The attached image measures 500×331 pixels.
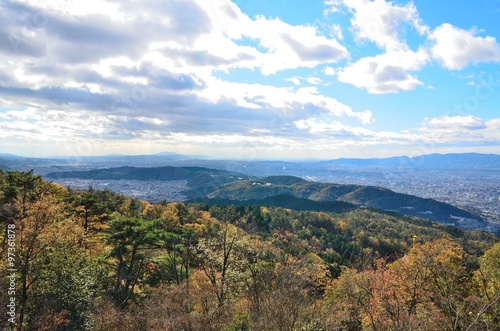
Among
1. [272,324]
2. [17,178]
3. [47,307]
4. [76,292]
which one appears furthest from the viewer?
[17,178]

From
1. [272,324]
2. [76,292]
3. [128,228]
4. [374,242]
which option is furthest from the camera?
[374,242]

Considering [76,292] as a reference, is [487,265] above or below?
below

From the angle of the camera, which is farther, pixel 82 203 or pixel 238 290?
pixel 82 203

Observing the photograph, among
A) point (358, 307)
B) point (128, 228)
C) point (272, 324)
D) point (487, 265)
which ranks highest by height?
point (128, 228)

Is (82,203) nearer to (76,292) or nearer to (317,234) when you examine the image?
(76,292)

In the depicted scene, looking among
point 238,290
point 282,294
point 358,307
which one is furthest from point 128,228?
point 358,307

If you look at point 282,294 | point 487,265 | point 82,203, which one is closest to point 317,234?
point 487,265

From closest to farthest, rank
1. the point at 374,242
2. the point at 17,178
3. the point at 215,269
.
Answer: the point at 215,269 → the point at 17,178 → the point at 374,242

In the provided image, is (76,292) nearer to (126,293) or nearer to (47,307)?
(47,307)

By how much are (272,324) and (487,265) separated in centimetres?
2499

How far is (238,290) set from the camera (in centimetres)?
2442

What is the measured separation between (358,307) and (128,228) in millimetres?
18618

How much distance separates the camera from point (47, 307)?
48.3 feet

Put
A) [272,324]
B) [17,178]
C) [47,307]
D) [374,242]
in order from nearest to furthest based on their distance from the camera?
1. [272,324]
2. [47,307]
3. [17,178]
4. [374,242]
